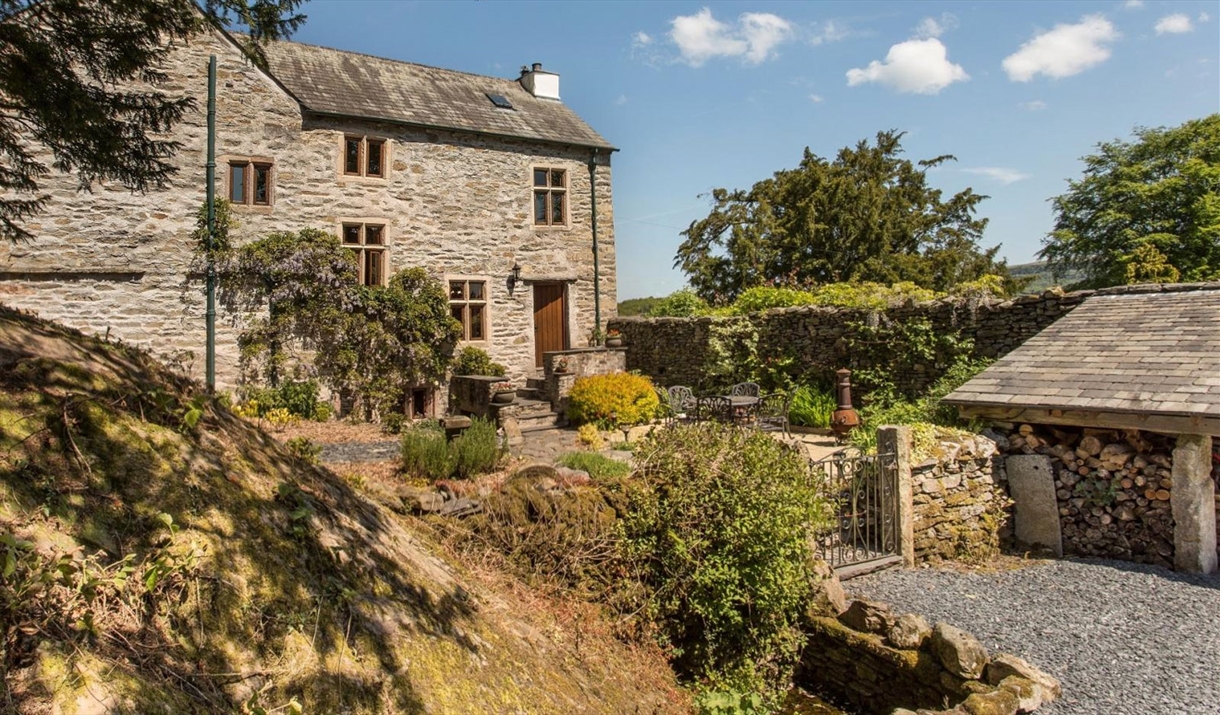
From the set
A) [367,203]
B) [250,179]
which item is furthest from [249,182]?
[367,203]

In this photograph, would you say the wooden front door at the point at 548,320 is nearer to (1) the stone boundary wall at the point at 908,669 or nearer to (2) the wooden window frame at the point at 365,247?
(2) the wooden window frame at the point at 365,247

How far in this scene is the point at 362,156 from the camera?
47.3 feet

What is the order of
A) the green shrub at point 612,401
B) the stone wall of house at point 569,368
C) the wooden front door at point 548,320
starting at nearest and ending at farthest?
the green shrub at point 612,401 < the stone wall of house at point 569,368 < the wooden front door at point 548,320

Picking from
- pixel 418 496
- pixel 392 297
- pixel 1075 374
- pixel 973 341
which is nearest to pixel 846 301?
pixel 973 341

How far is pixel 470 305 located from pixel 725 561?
1120cm

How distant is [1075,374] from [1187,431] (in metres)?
1.35

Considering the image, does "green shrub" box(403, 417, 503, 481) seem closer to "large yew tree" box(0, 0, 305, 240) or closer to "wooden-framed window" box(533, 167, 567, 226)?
"large yew tree" box(0, 0, 305, 240)

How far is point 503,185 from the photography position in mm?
16031

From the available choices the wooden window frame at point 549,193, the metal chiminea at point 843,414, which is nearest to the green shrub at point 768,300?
Answer: the metal chiminea at point 843,414

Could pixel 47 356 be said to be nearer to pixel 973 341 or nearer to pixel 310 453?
pixel 310 453

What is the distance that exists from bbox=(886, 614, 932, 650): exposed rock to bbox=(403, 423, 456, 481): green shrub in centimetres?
441

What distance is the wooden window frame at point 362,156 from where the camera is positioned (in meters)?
14.2

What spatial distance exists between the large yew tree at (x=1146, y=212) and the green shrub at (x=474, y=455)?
19.9m

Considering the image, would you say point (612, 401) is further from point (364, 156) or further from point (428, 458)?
point (364, 156)
